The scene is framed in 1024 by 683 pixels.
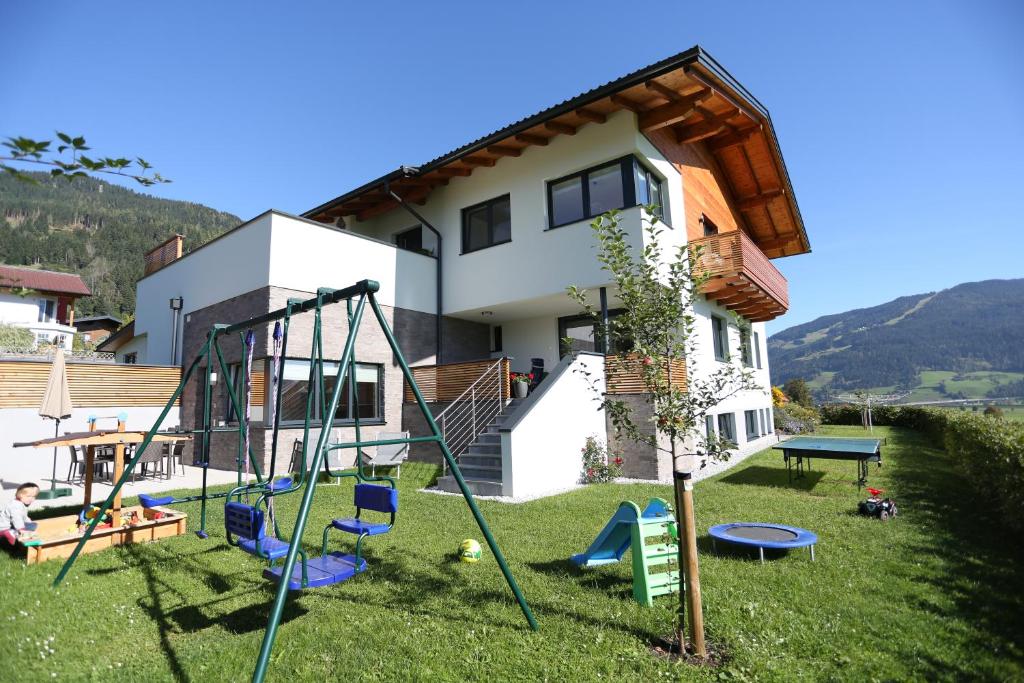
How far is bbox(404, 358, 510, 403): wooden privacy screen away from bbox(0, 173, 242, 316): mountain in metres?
68.4

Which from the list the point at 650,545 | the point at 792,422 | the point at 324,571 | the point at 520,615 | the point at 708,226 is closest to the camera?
the point at 324,571

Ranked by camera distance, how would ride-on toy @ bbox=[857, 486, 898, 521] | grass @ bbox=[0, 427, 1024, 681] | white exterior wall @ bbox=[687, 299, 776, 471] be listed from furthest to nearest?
white exterior wall @ bbox=[687, 299, 776, 471] < ride-on toy @ bbox=[857, 486, 898, 521] < grass @ bbox=[0, 427, 1024, 681]

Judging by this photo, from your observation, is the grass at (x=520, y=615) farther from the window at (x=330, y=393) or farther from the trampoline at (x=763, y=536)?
the window at (x=330, y=393)

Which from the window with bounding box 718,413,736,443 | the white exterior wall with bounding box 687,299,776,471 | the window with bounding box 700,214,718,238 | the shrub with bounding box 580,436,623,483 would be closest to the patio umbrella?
the shrub with bounding box 580,436,623,483

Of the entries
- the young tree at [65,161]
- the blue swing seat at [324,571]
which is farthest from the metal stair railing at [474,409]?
the young tree at [65,161]

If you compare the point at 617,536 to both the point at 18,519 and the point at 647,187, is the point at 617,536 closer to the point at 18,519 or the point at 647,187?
the point at 18,519

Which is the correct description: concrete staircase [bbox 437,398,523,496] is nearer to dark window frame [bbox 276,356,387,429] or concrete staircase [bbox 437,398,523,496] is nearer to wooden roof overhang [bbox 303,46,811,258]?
dark window frame [bbox 276,356,387,429]

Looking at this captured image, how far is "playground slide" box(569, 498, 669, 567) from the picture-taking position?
4605 mm

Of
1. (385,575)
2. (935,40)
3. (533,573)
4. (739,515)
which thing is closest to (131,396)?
(385,575)

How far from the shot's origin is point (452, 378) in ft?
41.7

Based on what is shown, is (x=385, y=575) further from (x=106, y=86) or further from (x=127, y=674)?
(x=106, y=86)

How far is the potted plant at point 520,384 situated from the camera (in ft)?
40.5

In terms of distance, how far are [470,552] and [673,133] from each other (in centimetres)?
1245

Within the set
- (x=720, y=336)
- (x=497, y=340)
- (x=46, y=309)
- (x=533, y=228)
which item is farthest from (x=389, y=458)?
(x=46, y=309)
